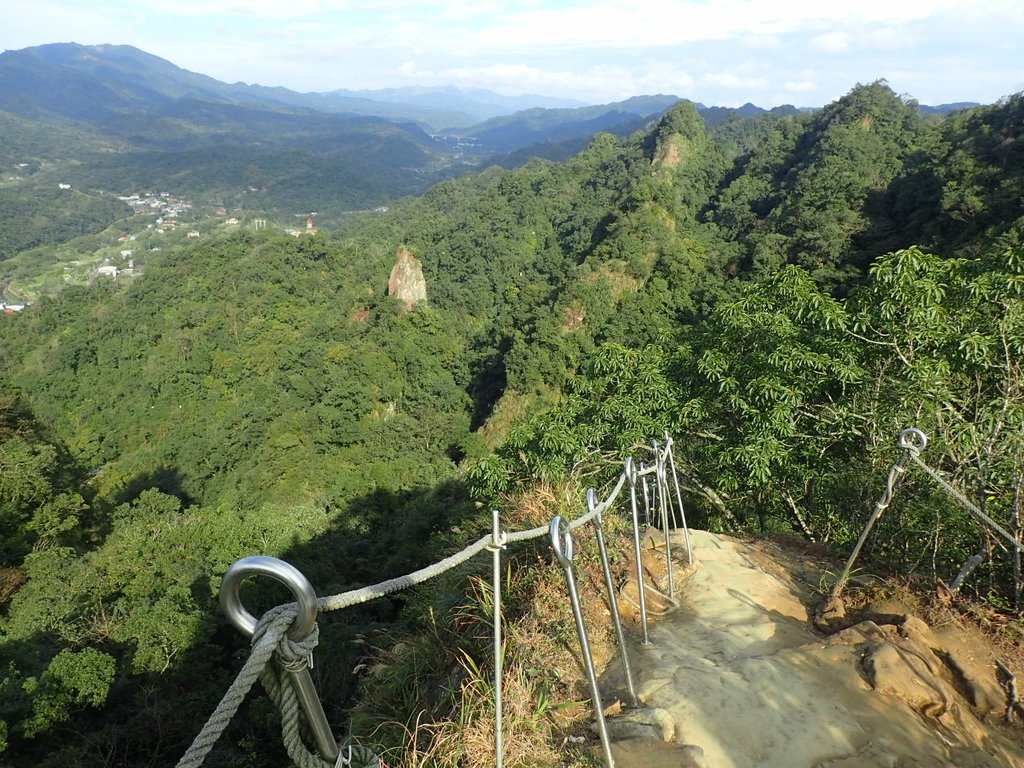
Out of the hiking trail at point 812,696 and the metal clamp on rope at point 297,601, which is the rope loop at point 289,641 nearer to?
the metal clamp on rope at point 297,601

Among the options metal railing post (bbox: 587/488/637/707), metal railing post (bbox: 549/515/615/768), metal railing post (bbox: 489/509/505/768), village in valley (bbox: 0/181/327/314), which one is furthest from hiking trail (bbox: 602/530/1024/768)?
village in valley (bbox: 0/181/327/314)

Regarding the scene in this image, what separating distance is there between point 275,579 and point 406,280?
37.3 meters

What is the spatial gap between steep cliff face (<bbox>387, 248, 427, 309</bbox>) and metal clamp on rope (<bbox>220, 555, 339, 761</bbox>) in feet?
121

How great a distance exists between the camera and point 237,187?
437ft

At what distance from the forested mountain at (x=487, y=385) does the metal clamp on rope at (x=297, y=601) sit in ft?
5.55

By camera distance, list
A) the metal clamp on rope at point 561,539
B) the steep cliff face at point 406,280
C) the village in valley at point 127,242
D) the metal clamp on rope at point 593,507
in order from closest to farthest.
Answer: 1. the metal clamp on rope at point 561,539
2. the metal clamp on rope at point 593,507
3. the steep cliff face at point 406,280
4. the village in valley at point 127,242

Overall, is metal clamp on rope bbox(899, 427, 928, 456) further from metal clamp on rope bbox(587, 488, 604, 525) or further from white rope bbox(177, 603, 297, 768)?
white rope bbox(177, 603, 297, 768)

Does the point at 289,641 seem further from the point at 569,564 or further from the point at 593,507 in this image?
the point at 593,507

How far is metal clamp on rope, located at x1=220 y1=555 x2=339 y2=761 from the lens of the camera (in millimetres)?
1239

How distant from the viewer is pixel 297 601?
1.28 meters

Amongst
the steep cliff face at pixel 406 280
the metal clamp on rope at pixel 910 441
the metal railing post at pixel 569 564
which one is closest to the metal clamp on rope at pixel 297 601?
the metal railing post at pixel 569 564

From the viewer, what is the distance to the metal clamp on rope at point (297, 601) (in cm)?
124

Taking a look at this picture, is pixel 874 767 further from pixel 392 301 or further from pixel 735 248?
pixel 392 301

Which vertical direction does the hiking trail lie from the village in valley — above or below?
above
